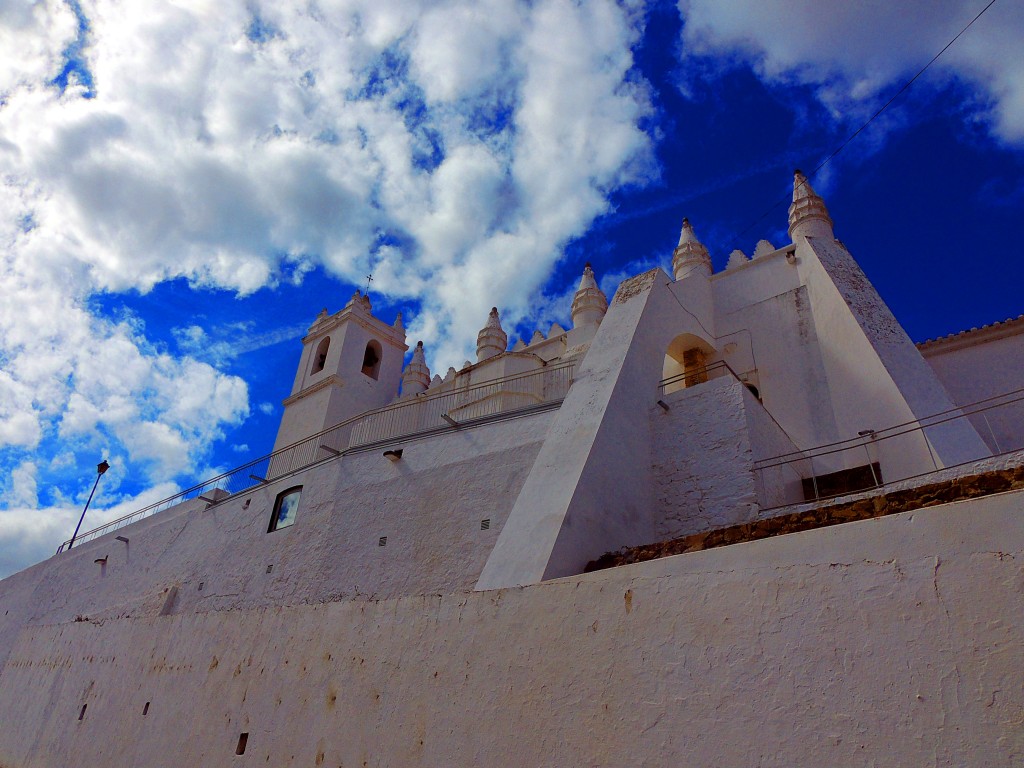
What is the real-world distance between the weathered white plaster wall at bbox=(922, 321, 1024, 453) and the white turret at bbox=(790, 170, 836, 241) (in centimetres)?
296

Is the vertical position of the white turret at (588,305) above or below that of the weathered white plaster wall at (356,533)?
above

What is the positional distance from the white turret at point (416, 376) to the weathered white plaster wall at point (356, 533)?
8113 mm

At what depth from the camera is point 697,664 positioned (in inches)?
165

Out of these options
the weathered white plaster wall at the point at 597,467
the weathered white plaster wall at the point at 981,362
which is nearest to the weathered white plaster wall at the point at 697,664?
the weathered white plaster wall at the point at 597,467

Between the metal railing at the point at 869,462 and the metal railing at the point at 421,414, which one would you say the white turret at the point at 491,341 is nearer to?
the metal railing at the point at 421,414

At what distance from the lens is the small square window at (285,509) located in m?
12.8

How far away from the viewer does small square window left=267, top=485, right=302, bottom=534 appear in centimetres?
1275

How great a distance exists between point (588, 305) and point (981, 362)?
846 cm

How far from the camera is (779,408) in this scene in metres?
10.8

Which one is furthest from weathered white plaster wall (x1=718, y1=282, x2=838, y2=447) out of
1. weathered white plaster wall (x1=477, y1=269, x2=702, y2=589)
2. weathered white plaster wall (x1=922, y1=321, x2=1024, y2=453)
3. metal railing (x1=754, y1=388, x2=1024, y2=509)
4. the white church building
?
weathered white plaster wall (x1=922, y1=321, x2=1024, y2=453)

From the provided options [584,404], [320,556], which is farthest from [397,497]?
[584,404]

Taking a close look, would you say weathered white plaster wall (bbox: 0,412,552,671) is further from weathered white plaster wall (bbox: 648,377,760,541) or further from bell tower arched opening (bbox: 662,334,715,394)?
bell tower arched opening (bbox: 662,334,715,394)

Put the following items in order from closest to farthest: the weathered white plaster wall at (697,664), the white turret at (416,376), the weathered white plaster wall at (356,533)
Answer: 1. the weathered white plaster wall at (697,664)
2. the weathered white plaster wall at (356,533)
3. the white turret at (416,376)

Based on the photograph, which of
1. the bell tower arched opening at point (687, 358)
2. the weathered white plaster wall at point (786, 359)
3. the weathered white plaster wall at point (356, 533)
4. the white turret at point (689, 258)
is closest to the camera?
the weathered white plaster wall at point (356, 533)
